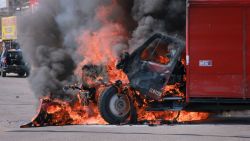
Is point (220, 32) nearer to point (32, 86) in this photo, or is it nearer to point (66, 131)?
point (66, 131)

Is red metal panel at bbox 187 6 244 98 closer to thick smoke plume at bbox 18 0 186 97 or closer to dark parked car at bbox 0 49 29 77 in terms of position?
thick smoke plume at bbox 18 0 186 97

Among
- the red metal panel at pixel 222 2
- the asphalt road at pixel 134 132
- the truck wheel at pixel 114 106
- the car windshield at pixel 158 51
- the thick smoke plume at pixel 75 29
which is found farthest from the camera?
the thick smoke plume at pixel 75 29

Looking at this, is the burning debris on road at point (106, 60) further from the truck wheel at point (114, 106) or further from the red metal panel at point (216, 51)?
the red metal panel at point (216, 51)

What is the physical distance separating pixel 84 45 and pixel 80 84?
1.80 m

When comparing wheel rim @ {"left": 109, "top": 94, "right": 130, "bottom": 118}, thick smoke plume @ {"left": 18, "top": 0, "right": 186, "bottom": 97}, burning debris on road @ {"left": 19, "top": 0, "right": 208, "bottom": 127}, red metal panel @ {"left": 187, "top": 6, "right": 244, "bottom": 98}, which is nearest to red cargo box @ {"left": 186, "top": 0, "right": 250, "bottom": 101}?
red metal panel @ {"left": 187, "top": 6, "right": 244, "bottom": 98}

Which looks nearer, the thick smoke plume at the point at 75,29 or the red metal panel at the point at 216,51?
the red metal panel at the point at 216,51

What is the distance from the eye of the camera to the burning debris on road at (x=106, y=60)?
38.4 feet

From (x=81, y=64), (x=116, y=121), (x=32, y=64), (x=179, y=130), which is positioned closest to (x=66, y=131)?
(x=116, y=121)

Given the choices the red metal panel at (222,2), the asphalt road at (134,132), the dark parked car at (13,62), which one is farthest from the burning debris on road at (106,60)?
the dark parked car at (13,62)

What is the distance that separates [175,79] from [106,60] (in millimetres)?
1858

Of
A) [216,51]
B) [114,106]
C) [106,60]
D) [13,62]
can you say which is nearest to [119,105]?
[114,106]

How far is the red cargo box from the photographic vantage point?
11.1 m

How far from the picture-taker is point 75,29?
14.5 metres

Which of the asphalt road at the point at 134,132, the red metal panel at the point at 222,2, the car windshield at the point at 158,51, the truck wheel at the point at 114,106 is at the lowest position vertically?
the asphalt road at the point at 134,132
